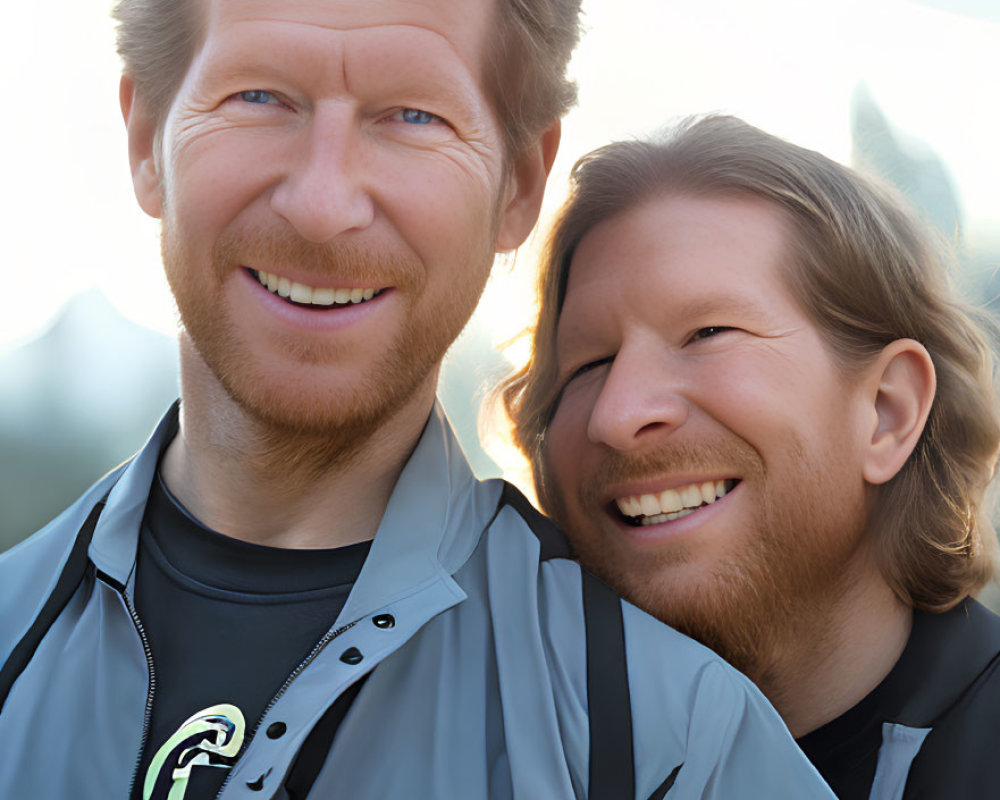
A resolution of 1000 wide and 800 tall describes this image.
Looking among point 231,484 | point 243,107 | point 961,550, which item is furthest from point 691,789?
point 243,107

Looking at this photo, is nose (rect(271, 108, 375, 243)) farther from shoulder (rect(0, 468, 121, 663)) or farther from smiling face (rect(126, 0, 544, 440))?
shoulder (rect(0, 468, 121, 663))

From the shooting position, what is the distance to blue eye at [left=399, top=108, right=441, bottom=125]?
1934mm

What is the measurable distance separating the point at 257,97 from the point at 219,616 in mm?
996

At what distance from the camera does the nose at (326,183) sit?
5.81ft

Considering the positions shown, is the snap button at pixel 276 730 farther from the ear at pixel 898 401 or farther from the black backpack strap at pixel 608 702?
the ear at pixel 898 401

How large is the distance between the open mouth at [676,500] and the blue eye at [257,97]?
1.18 metres

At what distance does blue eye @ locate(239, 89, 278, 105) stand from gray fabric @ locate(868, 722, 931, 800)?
1.92 meters

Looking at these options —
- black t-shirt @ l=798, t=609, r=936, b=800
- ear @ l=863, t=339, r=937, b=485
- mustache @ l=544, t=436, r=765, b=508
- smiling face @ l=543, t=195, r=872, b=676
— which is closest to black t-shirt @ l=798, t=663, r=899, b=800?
black t-shirt @ l=798, t=609, r=936, b=800

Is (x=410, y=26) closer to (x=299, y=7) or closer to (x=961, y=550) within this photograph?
(x=299, y=7)

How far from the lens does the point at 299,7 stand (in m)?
1.85

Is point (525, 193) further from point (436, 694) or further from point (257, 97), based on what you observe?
point (436, 694)

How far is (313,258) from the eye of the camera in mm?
1825

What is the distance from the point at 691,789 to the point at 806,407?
1.01m

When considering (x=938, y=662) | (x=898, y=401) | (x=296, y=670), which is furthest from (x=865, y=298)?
(x=296, y=670)
